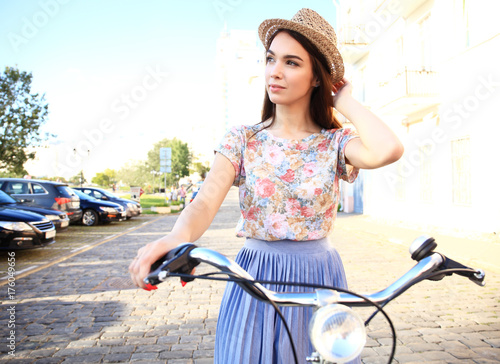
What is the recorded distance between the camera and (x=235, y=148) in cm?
176

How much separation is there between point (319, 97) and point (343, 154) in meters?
0.30

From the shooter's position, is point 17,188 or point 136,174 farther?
point 136,174

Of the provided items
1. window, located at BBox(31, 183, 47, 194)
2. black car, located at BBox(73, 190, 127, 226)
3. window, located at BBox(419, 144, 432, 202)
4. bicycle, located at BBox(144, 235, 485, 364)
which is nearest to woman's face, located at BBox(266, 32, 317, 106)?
bicycle, located at BBox(144, 235, 485, 364)

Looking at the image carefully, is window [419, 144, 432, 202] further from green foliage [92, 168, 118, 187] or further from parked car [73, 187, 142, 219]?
green foliage [92, 168, 118, 187]

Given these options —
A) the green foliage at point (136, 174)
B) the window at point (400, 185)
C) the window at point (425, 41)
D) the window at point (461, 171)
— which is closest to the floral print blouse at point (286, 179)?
the window at point (461, 171)

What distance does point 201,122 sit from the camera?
199m

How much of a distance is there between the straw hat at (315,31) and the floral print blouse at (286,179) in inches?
11.1

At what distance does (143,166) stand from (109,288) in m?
73.4

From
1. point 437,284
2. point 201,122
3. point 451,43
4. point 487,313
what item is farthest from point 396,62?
point 201,122

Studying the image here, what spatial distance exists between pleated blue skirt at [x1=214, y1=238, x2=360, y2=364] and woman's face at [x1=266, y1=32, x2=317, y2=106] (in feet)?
1.90

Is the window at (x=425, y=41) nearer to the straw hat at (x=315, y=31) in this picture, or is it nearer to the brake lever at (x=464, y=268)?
the straw hat at (x=315, y=31)

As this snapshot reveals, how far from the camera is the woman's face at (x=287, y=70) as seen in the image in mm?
1747

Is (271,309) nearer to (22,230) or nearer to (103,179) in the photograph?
(22,230)

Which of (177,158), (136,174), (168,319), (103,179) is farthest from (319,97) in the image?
(103,179)
